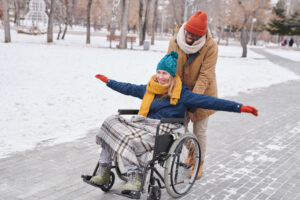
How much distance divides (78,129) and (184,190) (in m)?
2.73

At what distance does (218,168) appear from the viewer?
4.63m

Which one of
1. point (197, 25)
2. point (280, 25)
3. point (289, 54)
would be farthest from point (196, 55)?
point (280, 25)

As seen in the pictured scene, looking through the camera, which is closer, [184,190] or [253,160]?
[184,190]

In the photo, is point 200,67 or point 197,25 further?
point 200,67

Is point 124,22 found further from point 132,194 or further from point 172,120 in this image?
point 132,194

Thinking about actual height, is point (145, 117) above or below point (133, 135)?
above

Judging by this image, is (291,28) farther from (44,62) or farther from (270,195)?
(270,195)

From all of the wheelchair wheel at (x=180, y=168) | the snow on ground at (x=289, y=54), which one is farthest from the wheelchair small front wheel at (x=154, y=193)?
the snow on ground at (x=289, y=54)

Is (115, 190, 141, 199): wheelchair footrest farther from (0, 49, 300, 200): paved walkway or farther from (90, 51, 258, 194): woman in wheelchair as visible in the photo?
(0, 49, 300, 200): paved walkway

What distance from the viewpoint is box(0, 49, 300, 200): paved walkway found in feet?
12.1

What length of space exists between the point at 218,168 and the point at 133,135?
1885 millimetres

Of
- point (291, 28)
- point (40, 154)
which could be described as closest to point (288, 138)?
point (40, 154)

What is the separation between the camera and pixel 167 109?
3.50 metres

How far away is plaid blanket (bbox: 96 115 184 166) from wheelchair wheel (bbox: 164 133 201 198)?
13cm
